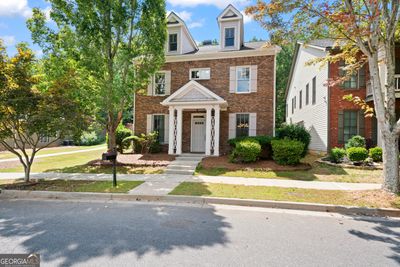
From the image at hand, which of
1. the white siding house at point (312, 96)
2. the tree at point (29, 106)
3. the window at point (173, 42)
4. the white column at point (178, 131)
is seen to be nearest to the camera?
the tree at point (29, 106)

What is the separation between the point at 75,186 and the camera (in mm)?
7621

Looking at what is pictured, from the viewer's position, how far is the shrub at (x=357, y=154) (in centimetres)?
1091

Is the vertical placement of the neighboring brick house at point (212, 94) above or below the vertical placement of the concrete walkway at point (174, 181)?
above

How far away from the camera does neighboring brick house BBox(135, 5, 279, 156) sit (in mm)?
13281

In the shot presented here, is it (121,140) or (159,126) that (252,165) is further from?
(121,140)

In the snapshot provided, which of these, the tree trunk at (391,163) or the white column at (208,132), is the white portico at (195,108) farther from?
the tree trunk at (391,163)

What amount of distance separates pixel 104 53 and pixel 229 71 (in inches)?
285

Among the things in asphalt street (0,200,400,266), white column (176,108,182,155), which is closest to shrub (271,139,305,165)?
white column (176,108,182,155)

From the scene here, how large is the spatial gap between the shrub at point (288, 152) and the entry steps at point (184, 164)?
12.9 feet

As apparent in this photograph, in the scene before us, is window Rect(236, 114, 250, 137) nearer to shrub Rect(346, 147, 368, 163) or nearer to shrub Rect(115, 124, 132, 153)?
shrub Rect(346, 147, 368, 163)

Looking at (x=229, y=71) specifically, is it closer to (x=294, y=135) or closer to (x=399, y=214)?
(x=294, y=135)

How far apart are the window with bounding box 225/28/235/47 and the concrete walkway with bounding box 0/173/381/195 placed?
30.7 feet

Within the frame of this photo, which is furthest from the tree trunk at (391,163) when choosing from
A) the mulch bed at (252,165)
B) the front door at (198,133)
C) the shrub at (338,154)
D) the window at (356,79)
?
the front door at (198,133)

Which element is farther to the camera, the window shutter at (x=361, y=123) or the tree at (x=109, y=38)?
the window shutter at (x=361, y=123)
